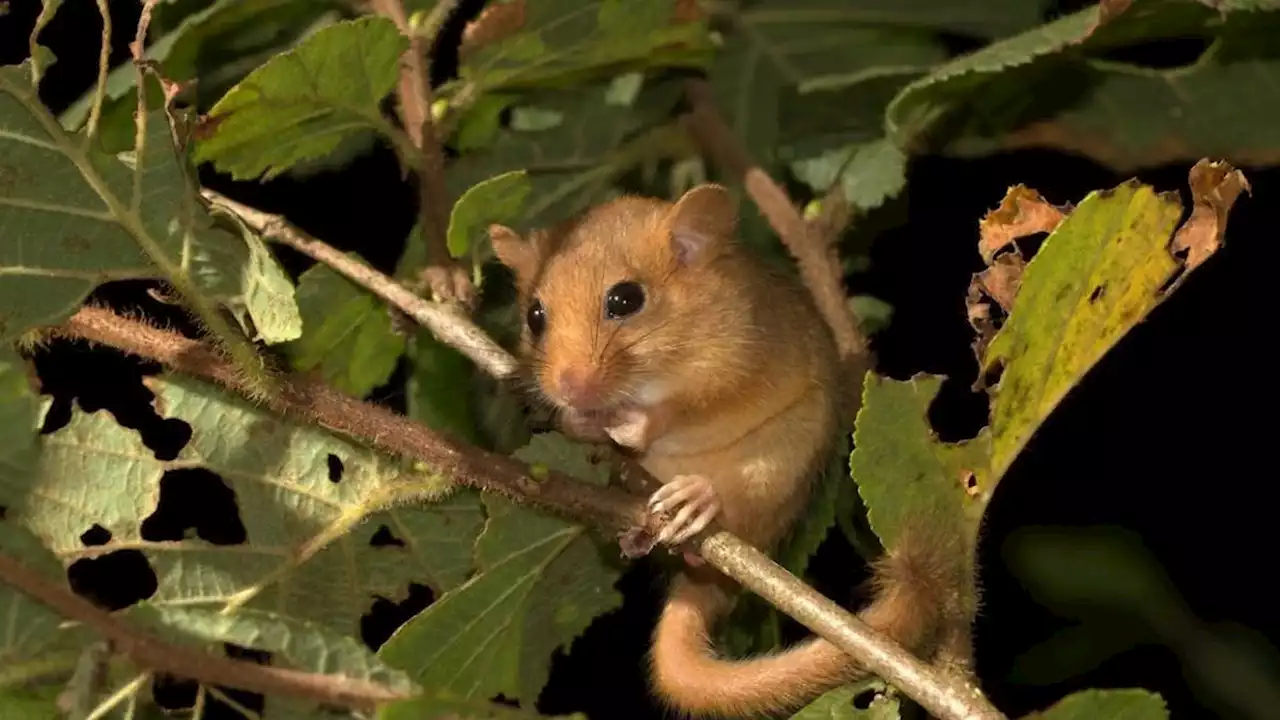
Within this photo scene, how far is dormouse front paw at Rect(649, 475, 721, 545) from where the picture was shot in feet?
4.56

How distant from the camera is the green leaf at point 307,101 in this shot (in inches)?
55.9

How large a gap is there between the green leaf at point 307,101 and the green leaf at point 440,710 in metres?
0.65

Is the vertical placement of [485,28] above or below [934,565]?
above

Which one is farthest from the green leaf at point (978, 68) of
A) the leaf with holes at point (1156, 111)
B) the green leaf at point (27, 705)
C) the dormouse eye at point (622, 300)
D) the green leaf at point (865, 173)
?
the green leaf at point (27, 705)

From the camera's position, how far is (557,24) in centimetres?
167

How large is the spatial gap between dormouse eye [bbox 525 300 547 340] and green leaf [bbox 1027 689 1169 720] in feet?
2.65

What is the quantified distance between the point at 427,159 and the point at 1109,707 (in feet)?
3.13

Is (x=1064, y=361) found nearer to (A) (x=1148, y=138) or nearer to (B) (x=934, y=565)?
(B) (x=934, y=565)

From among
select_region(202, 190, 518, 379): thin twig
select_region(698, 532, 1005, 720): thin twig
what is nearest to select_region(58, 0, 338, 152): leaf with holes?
select_region(202, 190, 518, 379): thin twig

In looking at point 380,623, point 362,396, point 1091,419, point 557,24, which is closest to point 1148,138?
point 1091,419

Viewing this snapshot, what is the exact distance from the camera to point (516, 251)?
5.80 feet

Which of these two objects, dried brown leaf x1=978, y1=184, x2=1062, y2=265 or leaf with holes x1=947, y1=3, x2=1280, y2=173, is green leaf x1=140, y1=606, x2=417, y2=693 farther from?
leaf with holes x1=947, y1=3, x2=1280, y2=173

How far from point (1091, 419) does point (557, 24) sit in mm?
924

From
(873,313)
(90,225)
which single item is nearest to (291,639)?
(90,225)
